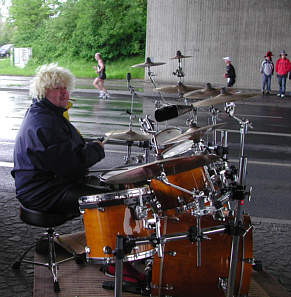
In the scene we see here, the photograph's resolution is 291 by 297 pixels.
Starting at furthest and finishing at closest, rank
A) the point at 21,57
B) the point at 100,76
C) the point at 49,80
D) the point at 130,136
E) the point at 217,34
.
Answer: the point at 21,57, the point at 217,34, the point at 100,76, the point at 130,136, the point at 49,80

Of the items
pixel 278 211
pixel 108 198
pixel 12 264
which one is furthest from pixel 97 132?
pixel 108 198

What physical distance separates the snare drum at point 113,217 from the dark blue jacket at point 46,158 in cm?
46

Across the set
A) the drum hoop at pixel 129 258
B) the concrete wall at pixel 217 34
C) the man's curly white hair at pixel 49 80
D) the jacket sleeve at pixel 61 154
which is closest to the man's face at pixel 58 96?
the man's curly white hair at pixel 49 80

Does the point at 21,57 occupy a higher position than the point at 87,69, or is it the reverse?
the point at 21,57

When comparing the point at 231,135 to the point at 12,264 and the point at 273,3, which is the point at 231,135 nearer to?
the point at 12,264

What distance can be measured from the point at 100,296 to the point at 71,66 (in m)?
31.3

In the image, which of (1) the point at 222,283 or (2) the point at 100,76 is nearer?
(1) the point at 222,283

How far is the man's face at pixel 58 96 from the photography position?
14.3 feet

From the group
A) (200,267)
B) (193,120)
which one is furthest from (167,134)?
(200,267)

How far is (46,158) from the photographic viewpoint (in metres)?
3.99

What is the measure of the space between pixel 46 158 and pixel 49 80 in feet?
2.62

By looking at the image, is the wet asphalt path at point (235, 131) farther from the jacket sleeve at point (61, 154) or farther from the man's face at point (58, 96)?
the jacket sleeve at point (61, 154)

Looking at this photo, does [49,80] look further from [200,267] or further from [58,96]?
[200,267]

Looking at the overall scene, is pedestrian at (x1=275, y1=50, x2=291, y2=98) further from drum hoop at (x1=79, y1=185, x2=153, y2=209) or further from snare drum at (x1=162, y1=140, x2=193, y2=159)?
drum hoop at (x1=79, y1=185, x2=153, y2=209)
